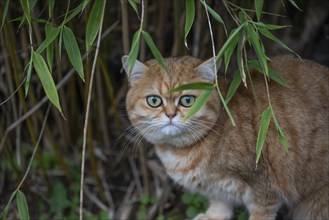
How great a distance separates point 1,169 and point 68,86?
2.20ft

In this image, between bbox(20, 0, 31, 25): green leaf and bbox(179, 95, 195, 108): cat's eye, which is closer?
bbox(20, 0, 31, 25): green leaf

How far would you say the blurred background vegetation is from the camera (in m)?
3.23

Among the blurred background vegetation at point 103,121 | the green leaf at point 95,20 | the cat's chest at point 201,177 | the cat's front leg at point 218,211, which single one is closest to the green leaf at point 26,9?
the green leaf at point 95,20

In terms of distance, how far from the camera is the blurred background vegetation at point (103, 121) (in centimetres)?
323

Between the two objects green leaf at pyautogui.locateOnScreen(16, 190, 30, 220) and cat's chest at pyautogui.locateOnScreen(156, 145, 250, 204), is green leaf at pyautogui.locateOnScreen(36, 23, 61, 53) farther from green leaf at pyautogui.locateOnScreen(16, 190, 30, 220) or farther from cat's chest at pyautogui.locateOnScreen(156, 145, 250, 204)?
cat's chest at pyautogui.locateOnScreen(156, 145, 250, 204)

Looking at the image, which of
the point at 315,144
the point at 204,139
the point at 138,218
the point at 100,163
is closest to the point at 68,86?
the point at 100,163

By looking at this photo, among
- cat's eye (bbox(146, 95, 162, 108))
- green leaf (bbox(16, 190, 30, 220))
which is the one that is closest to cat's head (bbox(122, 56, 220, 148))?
cat's eye (bbox(146, 95, 162, 108))

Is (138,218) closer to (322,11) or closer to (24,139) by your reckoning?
(24,139)

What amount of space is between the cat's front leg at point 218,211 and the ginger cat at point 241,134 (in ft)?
0.96

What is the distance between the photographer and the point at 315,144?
8.93ft

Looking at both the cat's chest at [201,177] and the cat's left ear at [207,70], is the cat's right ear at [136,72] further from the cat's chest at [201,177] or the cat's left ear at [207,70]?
the cat's chest at [201,177]

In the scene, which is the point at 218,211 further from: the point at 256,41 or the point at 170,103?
the point at 256,41

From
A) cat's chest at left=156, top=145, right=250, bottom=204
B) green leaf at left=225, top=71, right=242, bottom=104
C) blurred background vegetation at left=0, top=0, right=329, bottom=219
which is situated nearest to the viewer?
green leaf at left=225, top=71, right=242, bottom=104

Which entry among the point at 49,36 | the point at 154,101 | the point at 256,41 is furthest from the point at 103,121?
the point at 256,41
